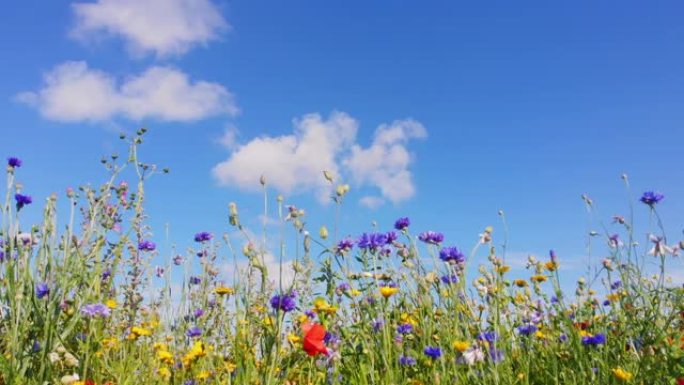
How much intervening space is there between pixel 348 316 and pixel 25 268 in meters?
1.79

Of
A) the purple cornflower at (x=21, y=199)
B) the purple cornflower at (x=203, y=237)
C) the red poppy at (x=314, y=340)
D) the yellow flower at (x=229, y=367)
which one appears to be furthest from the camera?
the purple cornflower at (x=203, y=237)

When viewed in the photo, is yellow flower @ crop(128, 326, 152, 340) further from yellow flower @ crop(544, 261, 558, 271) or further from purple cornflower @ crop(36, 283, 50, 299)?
yellow flower @ crop(544, 261, 558, 271)

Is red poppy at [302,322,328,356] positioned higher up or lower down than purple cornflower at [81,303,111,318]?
lower down

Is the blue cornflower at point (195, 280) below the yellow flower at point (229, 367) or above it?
above

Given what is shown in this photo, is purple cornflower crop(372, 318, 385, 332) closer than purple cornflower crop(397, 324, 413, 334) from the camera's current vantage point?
Yes

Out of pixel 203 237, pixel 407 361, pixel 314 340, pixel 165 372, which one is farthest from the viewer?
pixel 203 237

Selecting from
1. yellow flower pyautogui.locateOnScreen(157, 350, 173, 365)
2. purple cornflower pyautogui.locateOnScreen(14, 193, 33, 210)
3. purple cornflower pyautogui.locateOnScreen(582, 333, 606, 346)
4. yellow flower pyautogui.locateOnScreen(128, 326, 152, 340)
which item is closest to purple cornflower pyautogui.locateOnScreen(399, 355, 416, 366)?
purple cornflower pyautogui.locateOnScreen(582, 333, 606, 346)

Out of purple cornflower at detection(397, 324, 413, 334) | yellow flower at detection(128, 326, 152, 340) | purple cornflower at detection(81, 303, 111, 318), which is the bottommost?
purple cornflower at detection(397, 324, 413, 334)

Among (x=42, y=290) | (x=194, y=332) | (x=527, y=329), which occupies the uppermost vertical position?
(x=42, y=290)

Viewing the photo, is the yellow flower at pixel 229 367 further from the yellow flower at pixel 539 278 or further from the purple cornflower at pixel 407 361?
the yellow flower at pixel 539 278

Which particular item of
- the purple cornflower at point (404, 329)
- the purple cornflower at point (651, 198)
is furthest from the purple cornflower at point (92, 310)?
the purple cornflower at point (651, 198)

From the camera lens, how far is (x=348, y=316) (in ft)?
12.2

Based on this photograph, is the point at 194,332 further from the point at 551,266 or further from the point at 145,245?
the point at 551,266

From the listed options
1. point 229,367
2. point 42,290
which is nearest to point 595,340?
point 229,367
